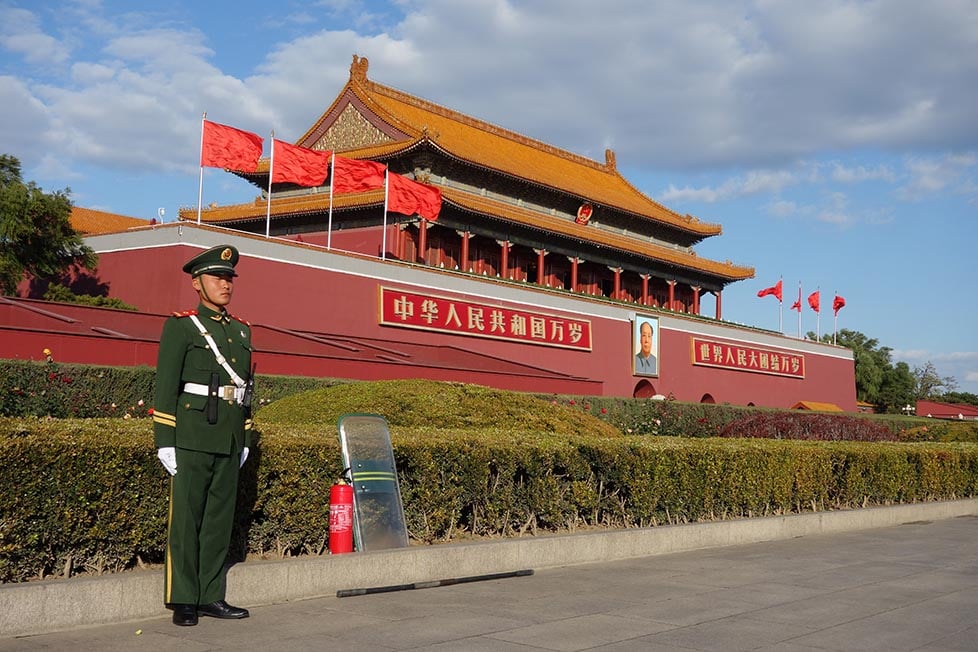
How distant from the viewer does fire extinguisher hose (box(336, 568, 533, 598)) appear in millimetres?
5982

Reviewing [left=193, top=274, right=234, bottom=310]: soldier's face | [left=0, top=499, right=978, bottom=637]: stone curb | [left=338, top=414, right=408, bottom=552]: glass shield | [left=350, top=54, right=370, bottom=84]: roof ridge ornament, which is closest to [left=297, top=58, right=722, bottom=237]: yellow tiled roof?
[left=350, top=54, right=370, bottom=84]: roof ridge ornament

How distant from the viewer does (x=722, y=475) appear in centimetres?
960

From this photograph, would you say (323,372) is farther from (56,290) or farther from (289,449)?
(289,449)

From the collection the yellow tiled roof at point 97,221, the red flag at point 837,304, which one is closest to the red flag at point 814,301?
the red flag at point 837,304

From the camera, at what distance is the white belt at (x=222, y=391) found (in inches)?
207

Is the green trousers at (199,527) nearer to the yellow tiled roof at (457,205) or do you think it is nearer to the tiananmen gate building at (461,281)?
the tiananmen gate building at (461,281)

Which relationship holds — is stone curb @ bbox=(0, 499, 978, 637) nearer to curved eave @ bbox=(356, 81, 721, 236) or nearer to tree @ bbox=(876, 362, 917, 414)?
curved eave @ bbox=(356, 81, 721, 236)

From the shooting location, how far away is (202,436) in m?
5.21

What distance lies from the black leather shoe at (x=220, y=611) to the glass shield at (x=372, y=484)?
1329 mm

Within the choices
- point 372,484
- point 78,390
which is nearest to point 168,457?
point 372,484

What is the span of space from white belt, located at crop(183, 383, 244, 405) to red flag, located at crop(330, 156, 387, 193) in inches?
773

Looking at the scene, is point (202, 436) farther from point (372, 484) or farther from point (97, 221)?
point (97, 221)

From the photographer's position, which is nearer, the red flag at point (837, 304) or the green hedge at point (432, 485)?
the green hedge at point (432, 485)

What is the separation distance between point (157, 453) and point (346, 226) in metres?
24.5
